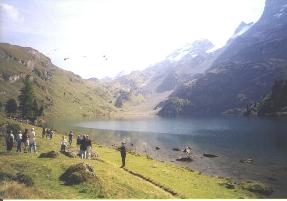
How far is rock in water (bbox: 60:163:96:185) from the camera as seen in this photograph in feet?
103

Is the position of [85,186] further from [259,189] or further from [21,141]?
[259,189]

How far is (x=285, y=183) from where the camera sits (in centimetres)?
5684

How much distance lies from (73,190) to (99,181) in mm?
2649

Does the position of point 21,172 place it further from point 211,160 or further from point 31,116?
point 31,116

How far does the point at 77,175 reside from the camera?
3161 centimetres

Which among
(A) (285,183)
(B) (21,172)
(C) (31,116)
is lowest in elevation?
(A) (285,183)

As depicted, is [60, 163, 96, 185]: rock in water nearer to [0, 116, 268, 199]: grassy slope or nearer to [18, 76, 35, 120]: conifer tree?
[0, 116, 268, 199]: grassy slope

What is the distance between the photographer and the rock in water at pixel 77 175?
31.4m

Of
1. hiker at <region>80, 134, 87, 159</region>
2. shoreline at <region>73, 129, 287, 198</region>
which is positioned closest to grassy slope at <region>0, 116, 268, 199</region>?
hiker at <region>80, 134, 87, 159</region>

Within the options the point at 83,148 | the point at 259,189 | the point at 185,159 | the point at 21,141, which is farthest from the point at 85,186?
the point at 185,159

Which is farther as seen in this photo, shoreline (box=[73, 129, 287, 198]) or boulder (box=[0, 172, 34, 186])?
shoreline (box=[73, 129, 287, 198])

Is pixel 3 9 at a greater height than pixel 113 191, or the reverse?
pixel 3 9

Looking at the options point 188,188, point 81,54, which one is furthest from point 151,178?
point 81,54

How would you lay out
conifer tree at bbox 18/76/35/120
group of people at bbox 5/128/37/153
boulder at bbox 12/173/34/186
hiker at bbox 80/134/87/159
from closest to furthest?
boulder at bbox 12/173/34/186 < hiker at bbox 80/134/87/159 < group of people at bbox 5/128/37/153 < conifer tree at bbox 18/76/35/120
